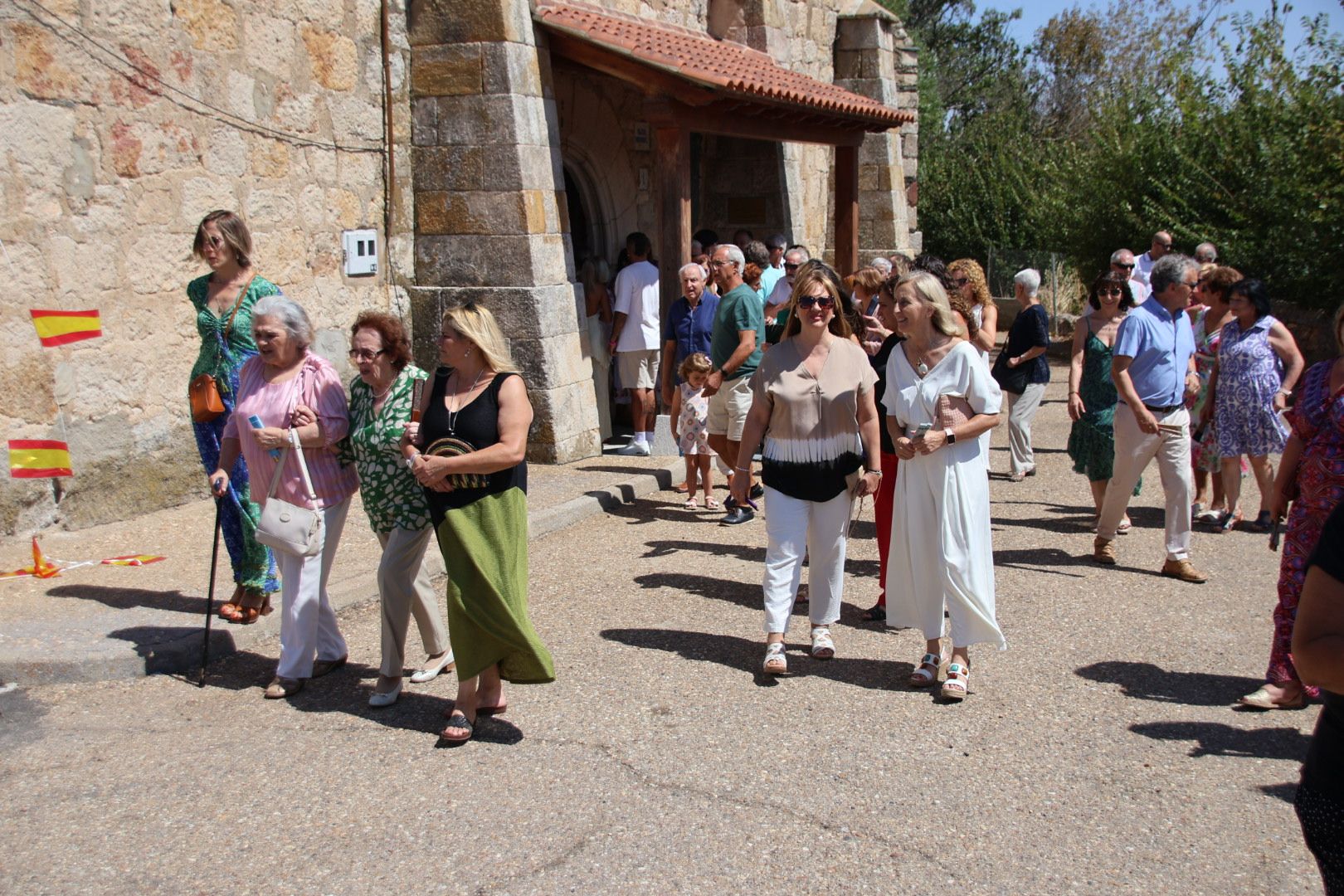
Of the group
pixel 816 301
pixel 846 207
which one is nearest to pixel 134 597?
pixel 816 301

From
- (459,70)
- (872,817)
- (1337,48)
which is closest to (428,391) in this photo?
(872,817)

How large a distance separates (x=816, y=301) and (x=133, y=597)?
351 centimetres

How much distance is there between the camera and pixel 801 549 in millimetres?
5336

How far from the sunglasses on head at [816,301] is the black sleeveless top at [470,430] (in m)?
1.35

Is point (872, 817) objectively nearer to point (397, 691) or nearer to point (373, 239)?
point (397, 691)

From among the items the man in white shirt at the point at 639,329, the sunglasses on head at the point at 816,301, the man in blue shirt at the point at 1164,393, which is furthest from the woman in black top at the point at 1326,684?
the man in white shirt at the point at 639,329

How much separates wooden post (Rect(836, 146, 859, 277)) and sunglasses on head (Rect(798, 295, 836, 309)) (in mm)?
8586

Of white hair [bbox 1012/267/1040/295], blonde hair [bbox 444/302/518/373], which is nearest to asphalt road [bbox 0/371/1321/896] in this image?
blonde hair [bbox 444/302/518/373]

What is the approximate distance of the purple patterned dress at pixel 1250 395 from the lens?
7.81m

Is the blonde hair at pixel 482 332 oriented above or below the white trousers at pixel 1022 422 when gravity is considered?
above

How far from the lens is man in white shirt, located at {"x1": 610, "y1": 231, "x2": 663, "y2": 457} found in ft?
35.3

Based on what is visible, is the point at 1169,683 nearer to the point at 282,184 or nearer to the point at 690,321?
the point at 690,321

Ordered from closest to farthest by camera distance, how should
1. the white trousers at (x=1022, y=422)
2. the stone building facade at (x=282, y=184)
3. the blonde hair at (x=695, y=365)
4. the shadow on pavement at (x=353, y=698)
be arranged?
the shadow on pavement at (x=353, y=698), the stone building facade at (x=282, y=184), the blonde hair at (x=695, y=365), the white trousers at (x=1022, y=422)

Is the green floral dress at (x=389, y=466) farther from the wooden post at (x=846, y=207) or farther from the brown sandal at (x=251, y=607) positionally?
the wooden post at (x=846, y=207)
